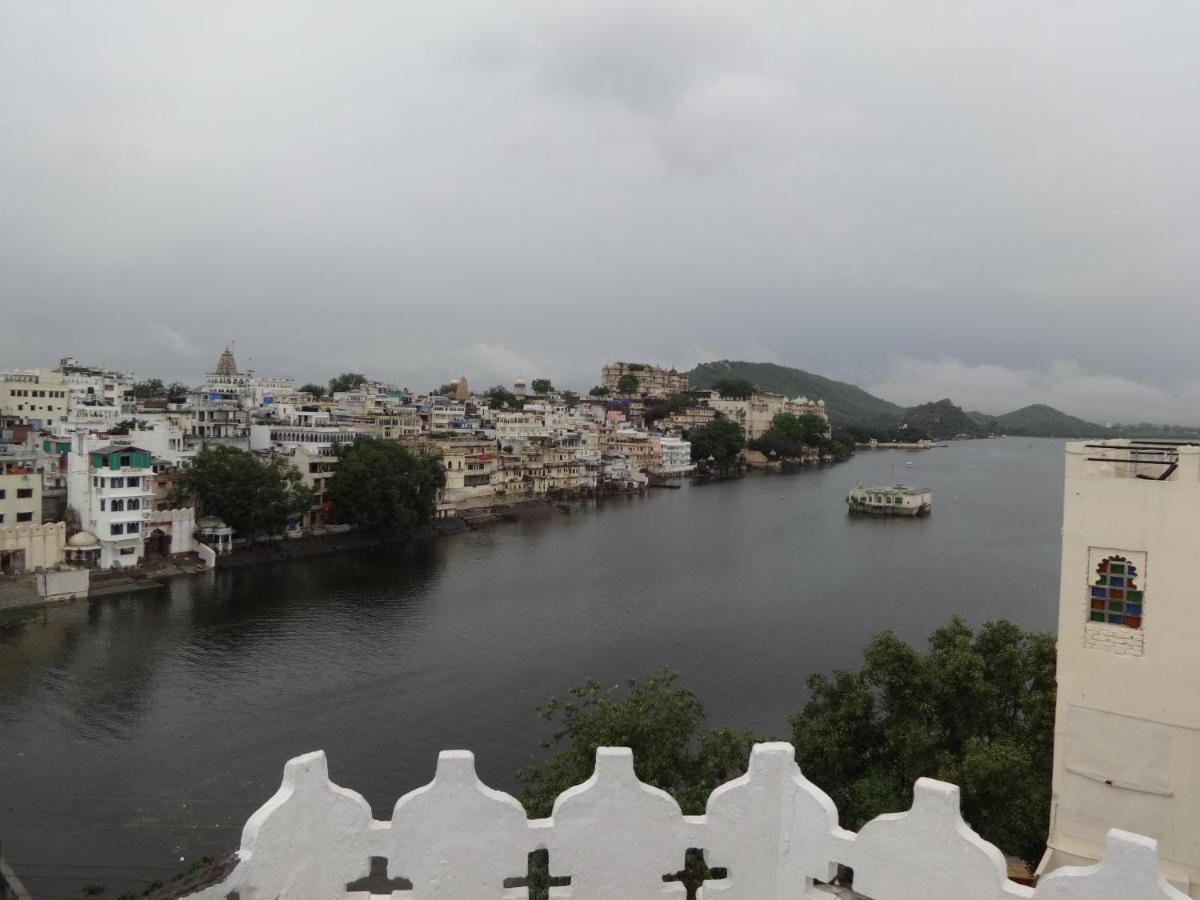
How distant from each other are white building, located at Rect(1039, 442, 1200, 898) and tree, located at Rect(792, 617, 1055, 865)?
2.12 meters

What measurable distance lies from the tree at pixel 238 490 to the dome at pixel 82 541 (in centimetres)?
374

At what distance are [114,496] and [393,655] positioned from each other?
11141 mm

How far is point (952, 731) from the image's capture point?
835cm

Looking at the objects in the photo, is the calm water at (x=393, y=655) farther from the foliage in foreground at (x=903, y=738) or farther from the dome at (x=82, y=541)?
the foliage in foreground at (x=903, y=738)

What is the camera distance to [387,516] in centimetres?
3184

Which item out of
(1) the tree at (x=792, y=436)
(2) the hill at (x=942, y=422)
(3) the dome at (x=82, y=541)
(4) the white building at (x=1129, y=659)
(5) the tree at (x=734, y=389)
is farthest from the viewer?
(2) the hill at (x=942, y=422)

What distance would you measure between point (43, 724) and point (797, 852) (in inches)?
629

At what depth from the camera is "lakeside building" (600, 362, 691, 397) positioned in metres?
97.1

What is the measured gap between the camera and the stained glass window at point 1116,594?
15.8ft

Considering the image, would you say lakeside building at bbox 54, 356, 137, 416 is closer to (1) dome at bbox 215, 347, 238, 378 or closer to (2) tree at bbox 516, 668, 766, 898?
(1) dome at bbox 215, 347, 238, 378

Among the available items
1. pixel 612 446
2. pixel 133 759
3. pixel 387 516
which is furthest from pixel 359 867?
pixel 612 446

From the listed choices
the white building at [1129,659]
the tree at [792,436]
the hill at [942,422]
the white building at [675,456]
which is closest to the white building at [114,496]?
the white building at [1129,659]

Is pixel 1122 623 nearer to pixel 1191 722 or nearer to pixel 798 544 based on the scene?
pixel 1191 722

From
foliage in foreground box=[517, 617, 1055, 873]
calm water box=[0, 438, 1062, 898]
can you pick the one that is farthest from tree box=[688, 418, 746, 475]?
foliage in foreground box=[517, 617, 1055, 873]
